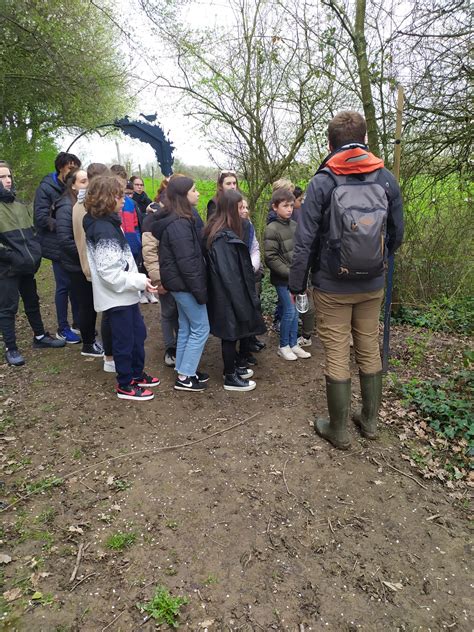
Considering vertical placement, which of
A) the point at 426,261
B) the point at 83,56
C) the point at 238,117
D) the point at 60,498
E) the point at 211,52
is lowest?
the point at 60,498

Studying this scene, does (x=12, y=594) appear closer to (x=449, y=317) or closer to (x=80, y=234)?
(x=80, y=234)

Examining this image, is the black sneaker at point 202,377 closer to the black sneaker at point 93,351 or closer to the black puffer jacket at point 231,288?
the black puffer jacket at point 231,288

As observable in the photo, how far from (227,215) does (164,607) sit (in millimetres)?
2850

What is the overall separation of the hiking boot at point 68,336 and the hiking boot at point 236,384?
7.39 ft

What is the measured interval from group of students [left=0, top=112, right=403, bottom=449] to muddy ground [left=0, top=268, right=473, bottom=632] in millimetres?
410

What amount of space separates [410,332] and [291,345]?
1920mm

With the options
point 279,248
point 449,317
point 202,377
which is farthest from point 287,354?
point 449,317

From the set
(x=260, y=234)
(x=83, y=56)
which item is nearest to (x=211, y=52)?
(x=260, y=234)

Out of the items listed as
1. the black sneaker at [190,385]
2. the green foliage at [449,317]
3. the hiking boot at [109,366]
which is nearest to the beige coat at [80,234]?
the hiking boot at [109,366]

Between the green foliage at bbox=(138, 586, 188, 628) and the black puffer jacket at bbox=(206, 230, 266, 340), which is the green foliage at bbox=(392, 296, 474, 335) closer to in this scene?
the black puffer jacket at bbox=(206, 230, 266, 340)

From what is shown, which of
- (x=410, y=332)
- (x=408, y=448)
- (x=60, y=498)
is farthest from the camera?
(x=410, y=332)

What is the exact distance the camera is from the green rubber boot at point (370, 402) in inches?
124

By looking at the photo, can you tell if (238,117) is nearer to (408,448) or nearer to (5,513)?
(408,448)

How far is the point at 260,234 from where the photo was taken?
814 cm
